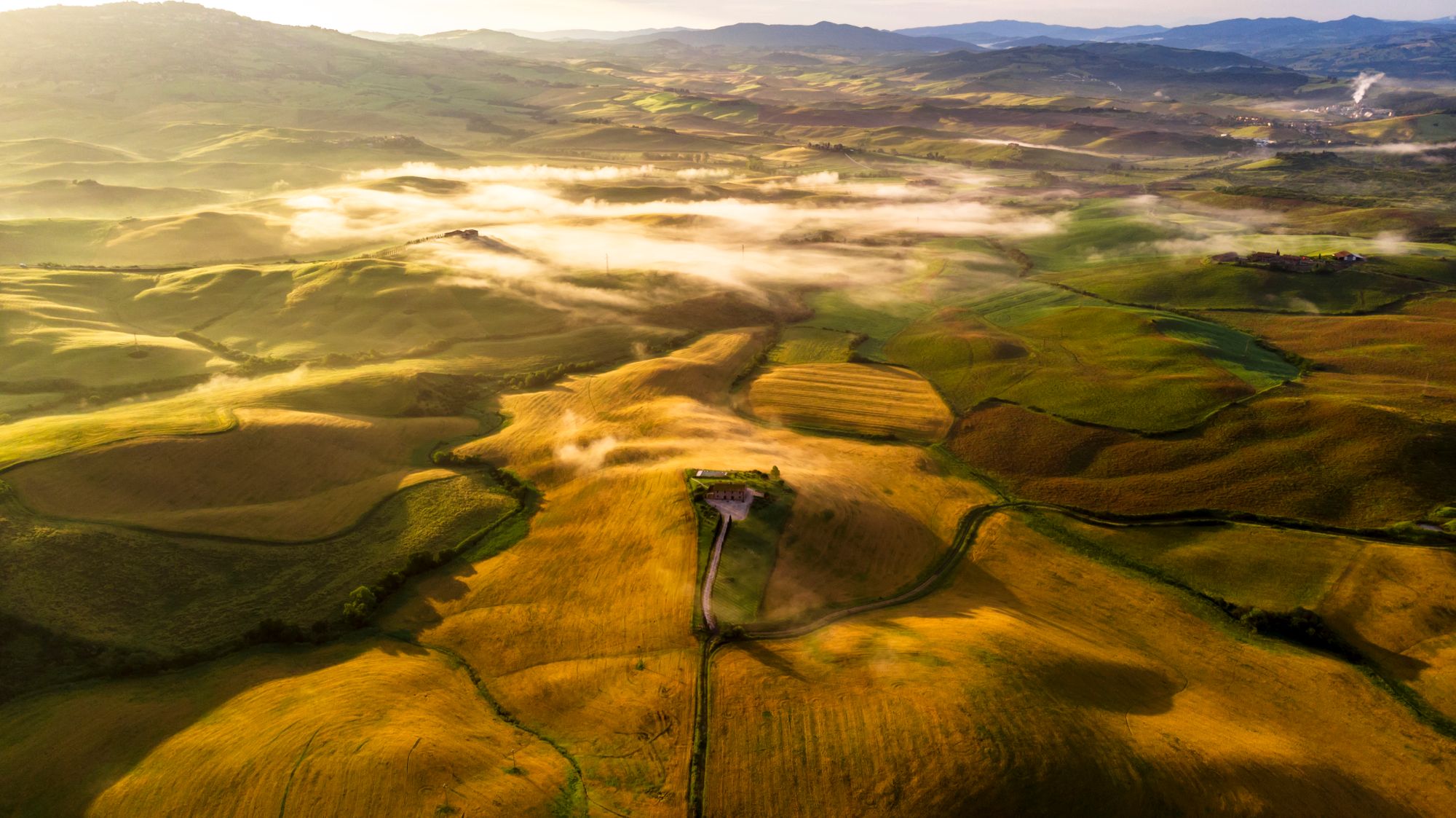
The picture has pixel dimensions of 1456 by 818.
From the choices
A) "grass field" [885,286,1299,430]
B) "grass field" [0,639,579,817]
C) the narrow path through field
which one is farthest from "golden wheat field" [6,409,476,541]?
"grass field" [885,286,1299,430]

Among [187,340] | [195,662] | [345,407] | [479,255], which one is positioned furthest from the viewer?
[479,255]

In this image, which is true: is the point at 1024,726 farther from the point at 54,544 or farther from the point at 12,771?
the point at 54,544

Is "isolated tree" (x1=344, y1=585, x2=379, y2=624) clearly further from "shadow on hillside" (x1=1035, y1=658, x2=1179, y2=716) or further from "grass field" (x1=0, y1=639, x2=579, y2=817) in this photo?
"shadow on hillside" (x1=1035, y1=658, x2=1179, y2=716)

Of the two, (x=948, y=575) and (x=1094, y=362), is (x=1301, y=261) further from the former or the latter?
(x=948, y=575)

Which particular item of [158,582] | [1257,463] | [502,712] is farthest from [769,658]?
[1257,463]

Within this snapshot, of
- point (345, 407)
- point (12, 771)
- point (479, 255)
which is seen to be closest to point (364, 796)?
point (12, 771)

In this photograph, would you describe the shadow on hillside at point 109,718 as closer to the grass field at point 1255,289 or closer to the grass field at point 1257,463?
the grass field at point 1257,463
